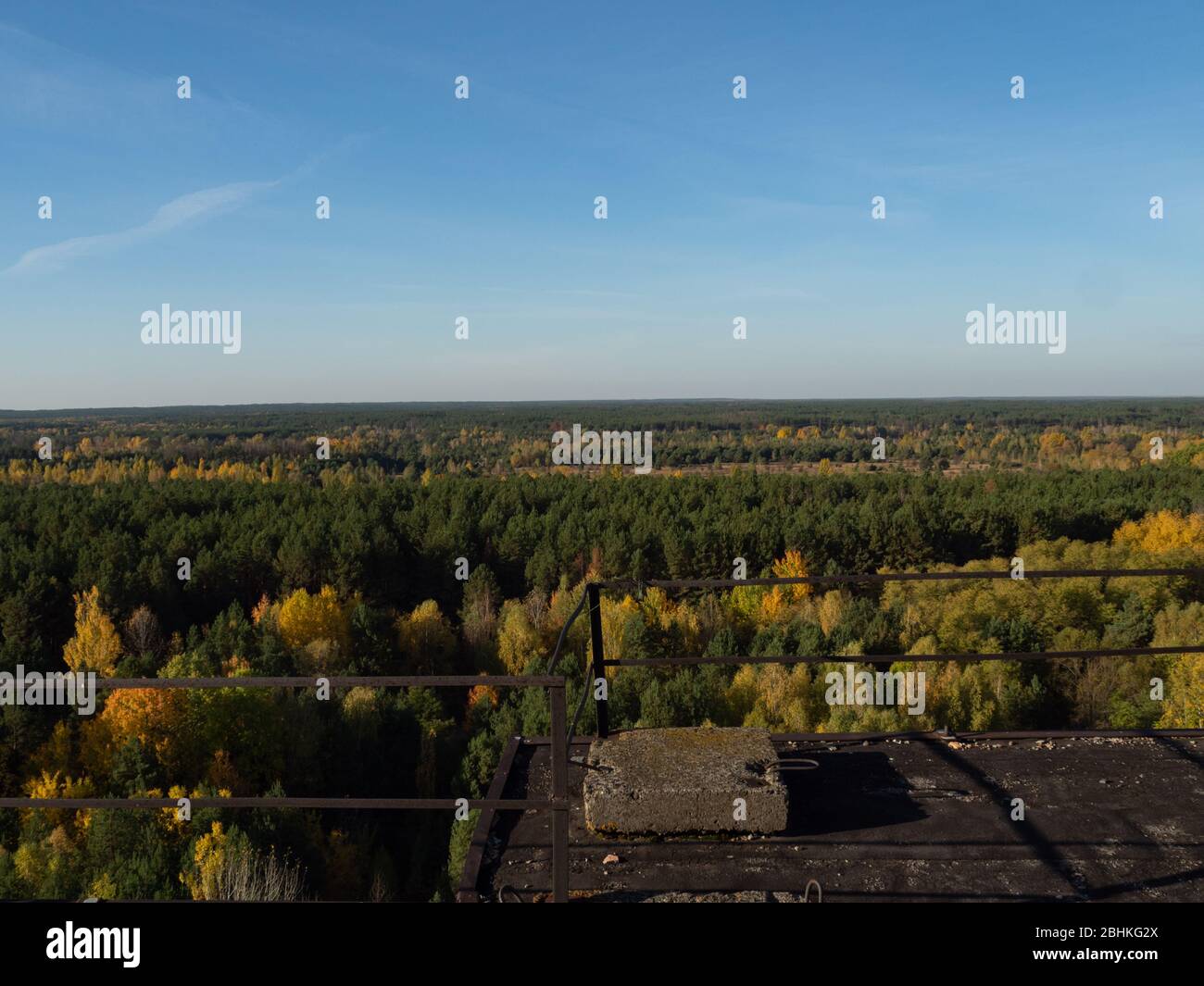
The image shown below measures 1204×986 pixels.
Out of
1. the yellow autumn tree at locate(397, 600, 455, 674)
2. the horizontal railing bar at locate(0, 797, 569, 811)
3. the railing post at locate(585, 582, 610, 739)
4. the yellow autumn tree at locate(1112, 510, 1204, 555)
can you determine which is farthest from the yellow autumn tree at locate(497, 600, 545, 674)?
the horizontal railing bar at locate(0, 797, 569, 811)

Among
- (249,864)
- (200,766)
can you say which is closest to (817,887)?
(249,864)

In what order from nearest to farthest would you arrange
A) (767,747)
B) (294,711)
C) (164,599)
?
(767,747), (294,711), (164,599)

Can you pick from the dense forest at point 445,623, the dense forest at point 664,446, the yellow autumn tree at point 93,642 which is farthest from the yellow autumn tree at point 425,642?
the dense forest at point 664,446

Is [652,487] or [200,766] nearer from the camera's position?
[200,766]

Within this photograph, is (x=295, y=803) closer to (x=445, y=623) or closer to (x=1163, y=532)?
(x=445, y=623)
